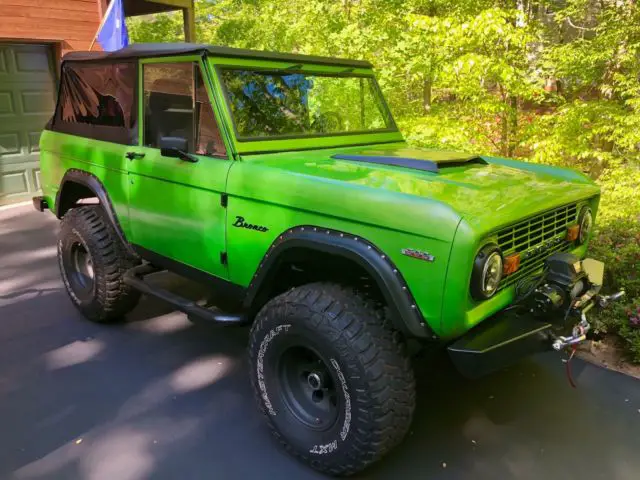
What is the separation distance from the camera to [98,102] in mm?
3869

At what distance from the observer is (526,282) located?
2520 millimetres

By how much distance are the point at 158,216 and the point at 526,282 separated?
7.31 ft

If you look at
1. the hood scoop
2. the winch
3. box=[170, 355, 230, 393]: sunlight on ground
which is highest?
the hood scoop

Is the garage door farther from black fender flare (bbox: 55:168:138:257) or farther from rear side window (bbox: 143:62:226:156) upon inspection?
rear side window (bbox: 143:62:226:156)

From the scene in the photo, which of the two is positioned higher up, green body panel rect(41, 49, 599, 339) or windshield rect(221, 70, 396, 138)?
windshield rect(221, 70, 396, 138)

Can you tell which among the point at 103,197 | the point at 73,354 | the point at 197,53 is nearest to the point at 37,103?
the point at 103,197

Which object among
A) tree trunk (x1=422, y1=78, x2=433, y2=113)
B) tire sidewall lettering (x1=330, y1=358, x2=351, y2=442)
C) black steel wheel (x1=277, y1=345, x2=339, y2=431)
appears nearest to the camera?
tire sidewall lettering (x1=330, y1=358, x2=351, y2=442)

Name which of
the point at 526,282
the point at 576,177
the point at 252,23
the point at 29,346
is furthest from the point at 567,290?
the point at 252,23

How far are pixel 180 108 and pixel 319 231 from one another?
1449 mm

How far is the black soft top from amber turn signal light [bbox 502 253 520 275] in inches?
75.4

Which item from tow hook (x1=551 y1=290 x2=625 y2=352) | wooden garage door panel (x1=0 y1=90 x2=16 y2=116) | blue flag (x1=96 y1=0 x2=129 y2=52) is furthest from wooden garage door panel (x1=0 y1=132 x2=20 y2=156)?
tow hook (x1=551 y1=290 x2=625 y2=352)

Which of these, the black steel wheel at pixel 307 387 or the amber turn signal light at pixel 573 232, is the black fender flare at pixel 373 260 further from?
the amber turn signal light at pixel 573 232

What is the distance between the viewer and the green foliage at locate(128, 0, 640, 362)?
568 centimetres

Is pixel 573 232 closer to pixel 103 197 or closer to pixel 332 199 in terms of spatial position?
pixel 332 199
